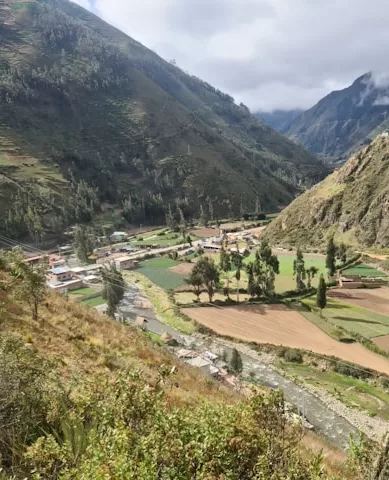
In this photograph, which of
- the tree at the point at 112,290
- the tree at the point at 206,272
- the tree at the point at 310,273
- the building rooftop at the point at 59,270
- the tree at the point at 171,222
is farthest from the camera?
the tree at the point at 171,222

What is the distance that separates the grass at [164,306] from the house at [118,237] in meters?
51.9

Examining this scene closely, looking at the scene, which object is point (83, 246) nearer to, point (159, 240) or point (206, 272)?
point (159, 240)

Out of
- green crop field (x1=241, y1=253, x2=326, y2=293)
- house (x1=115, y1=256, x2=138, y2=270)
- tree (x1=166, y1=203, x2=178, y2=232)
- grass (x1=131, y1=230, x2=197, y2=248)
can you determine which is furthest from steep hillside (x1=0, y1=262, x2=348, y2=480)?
tree (x1=166, y1=203, x2=178, y2=232)

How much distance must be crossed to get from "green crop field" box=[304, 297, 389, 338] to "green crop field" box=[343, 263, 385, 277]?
1895 centimetres

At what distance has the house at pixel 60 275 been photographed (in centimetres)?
10475

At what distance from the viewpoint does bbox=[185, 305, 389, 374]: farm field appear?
194 ft

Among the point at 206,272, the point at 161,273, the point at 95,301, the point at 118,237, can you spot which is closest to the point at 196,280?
the point at 206,272

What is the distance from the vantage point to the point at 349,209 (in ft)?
417

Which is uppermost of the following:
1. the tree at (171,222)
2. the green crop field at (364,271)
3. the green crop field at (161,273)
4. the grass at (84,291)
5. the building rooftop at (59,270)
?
the tree at (171,222)

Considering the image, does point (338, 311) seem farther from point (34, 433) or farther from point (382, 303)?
point (34, 433)

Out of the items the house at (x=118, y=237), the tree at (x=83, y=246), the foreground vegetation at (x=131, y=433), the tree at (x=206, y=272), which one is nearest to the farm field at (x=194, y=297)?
the tree at (x=206, y=272)

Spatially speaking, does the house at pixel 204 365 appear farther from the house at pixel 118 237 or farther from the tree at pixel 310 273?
the house at pixel 118 237

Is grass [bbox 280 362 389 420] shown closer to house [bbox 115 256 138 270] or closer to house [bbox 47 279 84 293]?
house [bbox 47 279 84 293]

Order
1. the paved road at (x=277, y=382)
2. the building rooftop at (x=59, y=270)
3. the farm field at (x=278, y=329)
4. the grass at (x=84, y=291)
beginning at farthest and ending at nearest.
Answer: the building rooftop at (x=59, y=270), the grass at (x=84, y=291), the farm field at (x=278, y=329), the paved road at (x=277, y=382)
